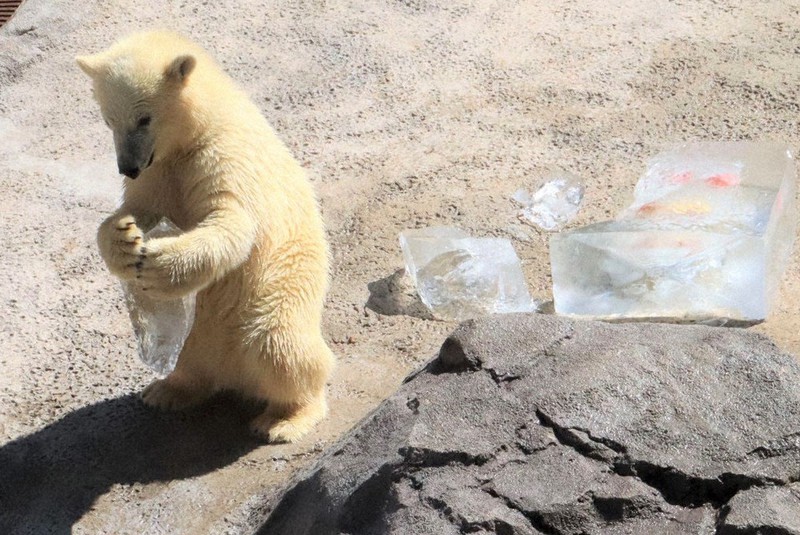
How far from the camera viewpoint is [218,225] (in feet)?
11.3

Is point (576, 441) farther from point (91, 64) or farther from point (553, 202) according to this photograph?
point (553, 202)

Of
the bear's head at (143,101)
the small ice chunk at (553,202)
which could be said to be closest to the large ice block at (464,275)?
the small ice chunk at (553,202)

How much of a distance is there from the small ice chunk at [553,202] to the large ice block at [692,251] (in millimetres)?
345

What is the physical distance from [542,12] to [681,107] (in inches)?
56.4

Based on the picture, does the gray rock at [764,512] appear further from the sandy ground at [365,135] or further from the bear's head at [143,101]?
the bear's head at [143,101]

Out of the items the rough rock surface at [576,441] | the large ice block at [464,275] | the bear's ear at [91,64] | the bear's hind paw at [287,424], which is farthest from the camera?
the large ice block at [464,275]

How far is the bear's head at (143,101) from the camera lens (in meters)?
3.40

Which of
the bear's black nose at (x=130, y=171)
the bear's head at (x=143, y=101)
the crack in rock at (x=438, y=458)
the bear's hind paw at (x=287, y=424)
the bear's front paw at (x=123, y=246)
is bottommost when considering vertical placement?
the bear's hind paw at (x=287, y=424)

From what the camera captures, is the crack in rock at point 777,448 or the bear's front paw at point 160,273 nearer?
the crack in rock at point 777,448

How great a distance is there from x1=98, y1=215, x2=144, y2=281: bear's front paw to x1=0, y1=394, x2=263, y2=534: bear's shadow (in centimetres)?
80

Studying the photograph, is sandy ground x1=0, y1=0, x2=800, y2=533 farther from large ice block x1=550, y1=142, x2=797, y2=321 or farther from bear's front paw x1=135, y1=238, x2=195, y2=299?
bear's front paw x1=135, y1=238, x2=195, y2=299

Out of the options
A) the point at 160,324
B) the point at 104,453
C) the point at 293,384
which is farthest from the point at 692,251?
the point at 104,453

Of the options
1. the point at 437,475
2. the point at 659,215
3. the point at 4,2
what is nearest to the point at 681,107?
the point at 659,215

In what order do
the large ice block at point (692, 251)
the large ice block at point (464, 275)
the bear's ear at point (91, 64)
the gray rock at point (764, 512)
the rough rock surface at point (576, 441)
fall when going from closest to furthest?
1. the gray rock at point (764, 512)
2. the rough rock surface at point (576, 441)
3. the bear's ear at point (91, 64)
4. the large ice block at point (692, 251)
5. the large ice block at point (464, 275)
